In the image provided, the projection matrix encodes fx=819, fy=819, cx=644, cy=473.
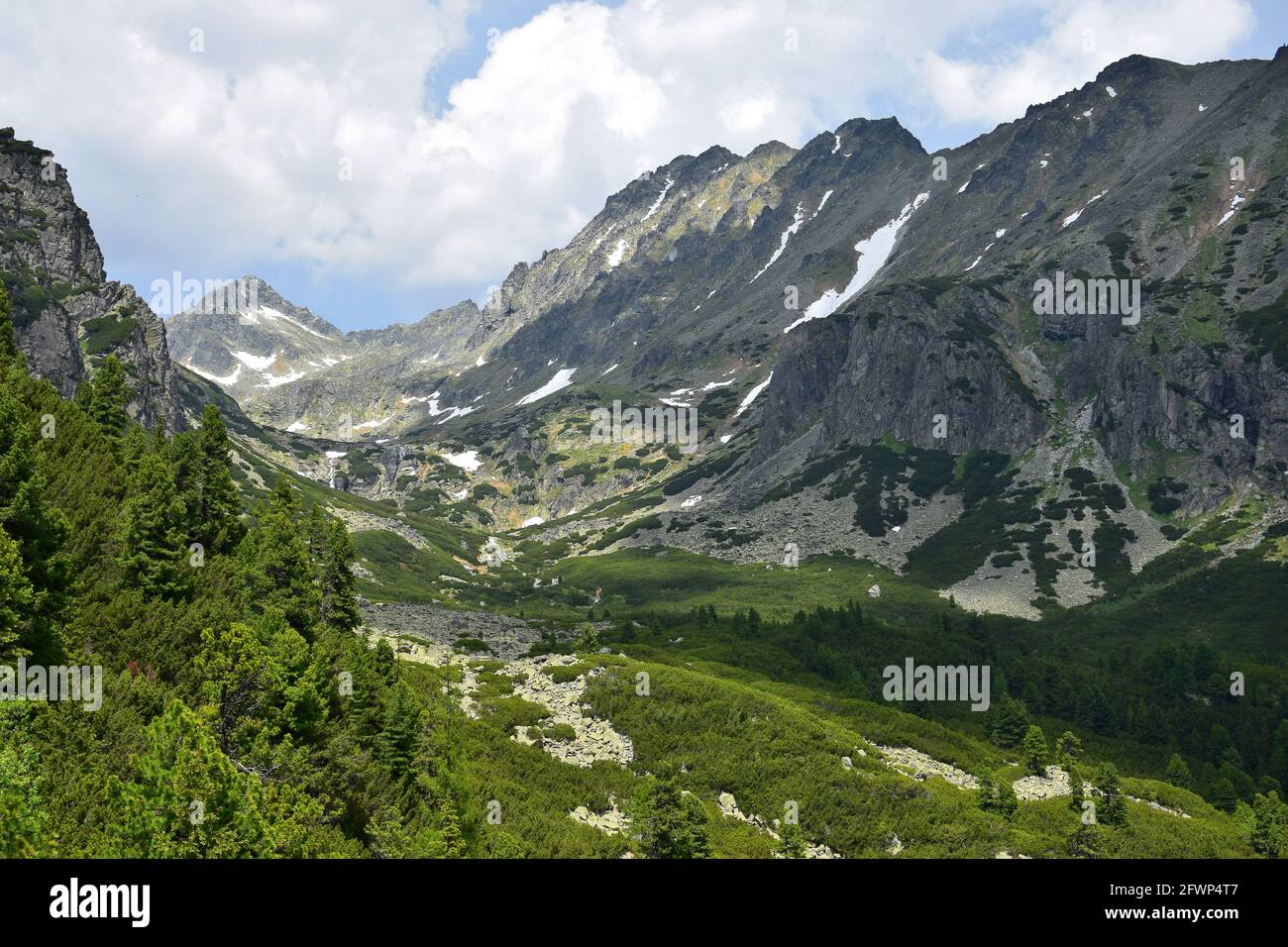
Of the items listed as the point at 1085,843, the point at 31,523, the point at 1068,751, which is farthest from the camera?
the point at 1068,751

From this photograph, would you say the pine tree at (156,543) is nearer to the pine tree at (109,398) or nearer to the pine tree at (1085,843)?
the pine tree at (109,398)

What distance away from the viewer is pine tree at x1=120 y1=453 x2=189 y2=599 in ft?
138

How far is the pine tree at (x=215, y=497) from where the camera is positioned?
53.8m

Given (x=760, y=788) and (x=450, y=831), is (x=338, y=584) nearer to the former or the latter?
(x=760, y=788)

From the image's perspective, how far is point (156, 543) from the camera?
43750mm

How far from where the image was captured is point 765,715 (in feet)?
206

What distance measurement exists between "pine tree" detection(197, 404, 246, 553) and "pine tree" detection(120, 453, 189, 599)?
23.8 feet

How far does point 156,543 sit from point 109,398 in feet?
127

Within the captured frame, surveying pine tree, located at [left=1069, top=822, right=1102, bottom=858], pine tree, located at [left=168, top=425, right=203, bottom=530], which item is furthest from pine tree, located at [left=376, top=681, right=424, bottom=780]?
pine tree, located at [left=1069, top=822, right=1102, bottom=858]
